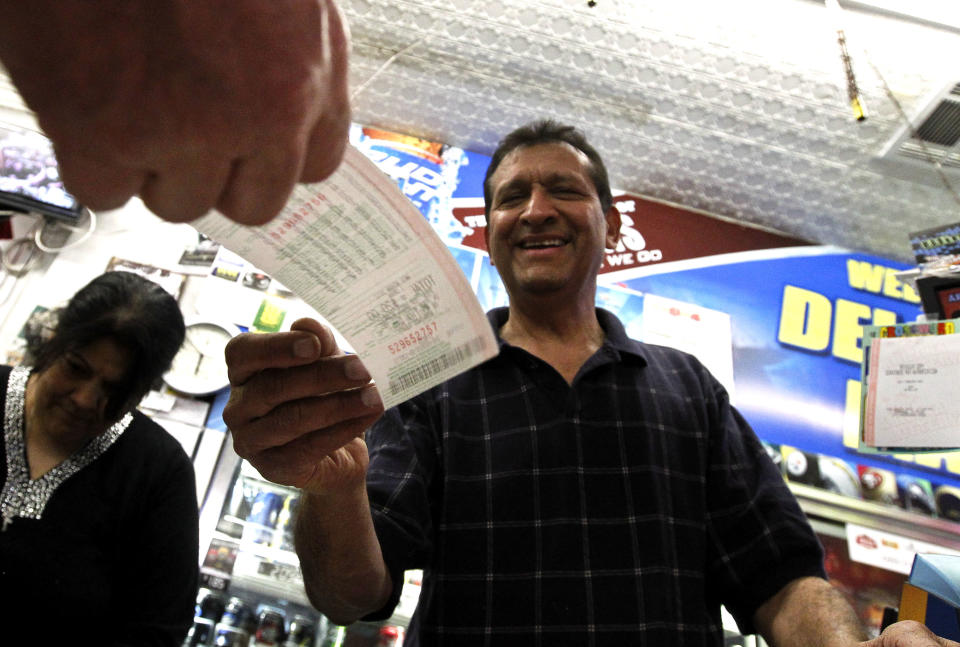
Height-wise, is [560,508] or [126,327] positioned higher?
[560,508]

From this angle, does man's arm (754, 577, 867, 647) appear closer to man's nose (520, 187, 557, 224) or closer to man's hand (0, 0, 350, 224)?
man's nose (520, 187, 557, 224)

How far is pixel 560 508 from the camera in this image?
1.02 meters

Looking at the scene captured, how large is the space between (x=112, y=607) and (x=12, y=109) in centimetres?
228

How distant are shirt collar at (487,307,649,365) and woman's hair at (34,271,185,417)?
0.71 meters

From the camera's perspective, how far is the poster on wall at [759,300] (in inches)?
96.1

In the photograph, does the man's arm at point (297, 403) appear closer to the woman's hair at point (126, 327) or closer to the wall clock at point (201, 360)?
the woman's hair at point (126, 327)

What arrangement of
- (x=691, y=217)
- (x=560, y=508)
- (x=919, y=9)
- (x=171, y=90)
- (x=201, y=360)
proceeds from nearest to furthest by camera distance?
(x=171, y=90) < (x=560, y=508) < (x=919, y=9) < (x=201, y=360) < (x=691, y=217)

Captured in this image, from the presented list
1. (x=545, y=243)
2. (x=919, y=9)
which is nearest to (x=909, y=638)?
(x=545, y=243)

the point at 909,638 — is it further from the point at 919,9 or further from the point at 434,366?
the point at 919,9

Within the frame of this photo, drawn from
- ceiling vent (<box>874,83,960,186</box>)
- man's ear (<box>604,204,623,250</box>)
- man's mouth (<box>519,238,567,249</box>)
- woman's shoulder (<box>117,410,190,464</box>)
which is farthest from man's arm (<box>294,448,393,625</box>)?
ceiling vent (<box>874,83,960,186</box>)

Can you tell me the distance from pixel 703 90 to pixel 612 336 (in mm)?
1396

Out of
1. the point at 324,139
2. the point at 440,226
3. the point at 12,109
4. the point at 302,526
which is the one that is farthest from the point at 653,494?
the point at 12,109

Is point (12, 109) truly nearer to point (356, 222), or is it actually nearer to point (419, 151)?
point (419, 151)

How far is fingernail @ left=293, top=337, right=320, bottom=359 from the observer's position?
61cm
